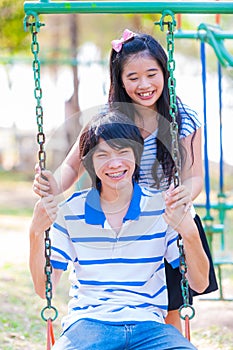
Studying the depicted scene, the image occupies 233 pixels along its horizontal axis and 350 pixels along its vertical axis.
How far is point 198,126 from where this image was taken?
3.02 meters

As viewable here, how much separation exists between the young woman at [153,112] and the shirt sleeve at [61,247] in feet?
0.86

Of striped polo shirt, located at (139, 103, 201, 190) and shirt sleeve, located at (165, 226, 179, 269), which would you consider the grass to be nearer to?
striped polo shirt, located at (139, 103, 201, 190)

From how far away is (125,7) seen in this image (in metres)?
2.84

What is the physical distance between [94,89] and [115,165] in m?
9.17

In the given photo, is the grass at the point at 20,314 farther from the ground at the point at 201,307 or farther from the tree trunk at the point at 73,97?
the tree trunk at the point at 73,97

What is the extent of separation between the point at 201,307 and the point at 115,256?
2.63 meters

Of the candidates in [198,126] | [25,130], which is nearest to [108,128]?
[198,126]

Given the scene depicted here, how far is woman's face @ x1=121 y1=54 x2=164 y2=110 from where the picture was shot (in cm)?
284

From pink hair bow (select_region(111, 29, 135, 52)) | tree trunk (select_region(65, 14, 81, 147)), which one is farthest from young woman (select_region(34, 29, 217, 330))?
tree trunk (select_region(65, 14, 81, 147))

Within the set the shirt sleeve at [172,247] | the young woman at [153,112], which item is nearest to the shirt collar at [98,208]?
the shirt sleeve at [172,247]

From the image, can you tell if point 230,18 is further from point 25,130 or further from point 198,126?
point 198,126

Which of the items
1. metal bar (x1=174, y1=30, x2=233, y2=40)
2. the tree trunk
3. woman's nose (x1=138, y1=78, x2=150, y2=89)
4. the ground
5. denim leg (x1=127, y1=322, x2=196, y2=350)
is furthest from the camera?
the tree trunk

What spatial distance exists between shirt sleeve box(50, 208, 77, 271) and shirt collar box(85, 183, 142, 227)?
0.10 metres

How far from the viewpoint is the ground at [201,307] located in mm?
4195
